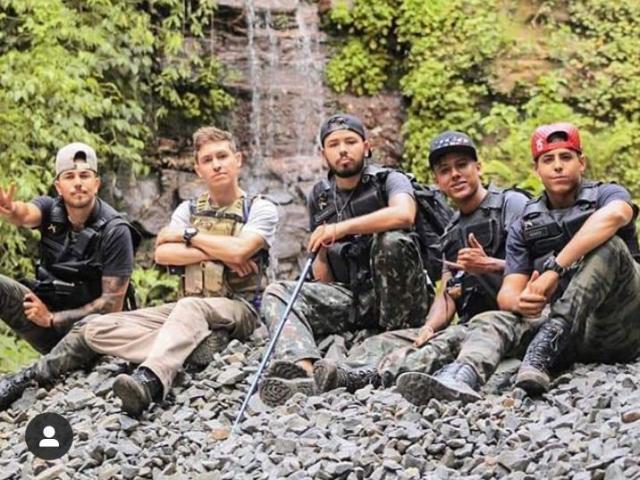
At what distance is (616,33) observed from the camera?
1340 cm

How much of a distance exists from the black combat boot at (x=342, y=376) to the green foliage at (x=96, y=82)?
19.2ft

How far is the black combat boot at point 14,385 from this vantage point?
6.64 metres

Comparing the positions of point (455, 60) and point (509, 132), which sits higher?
point (455, 60)

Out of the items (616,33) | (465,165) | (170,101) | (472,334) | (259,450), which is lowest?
(259,450)

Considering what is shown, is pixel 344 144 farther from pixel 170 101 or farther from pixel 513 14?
pixel 513 14

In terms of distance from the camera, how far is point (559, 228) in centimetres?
558

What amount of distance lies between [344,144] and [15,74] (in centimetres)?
599

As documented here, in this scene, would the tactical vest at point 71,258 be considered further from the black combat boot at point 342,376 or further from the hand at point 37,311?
the black combat boot at point 342,376

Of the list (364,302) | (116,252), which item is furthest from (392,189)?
(116,252)

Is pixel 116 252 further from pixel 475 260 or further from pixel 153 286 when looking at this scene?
pixel 153 286

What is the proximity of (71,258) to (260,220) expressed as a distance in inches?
52.8

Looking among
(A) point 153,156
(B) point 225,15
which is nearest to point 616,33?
(B) point 225,15

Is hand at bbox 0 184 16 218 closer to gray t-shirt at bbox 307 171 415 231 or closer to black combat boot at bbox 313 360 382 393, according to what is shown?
gray t-shirt at bbox 307 171 415 231

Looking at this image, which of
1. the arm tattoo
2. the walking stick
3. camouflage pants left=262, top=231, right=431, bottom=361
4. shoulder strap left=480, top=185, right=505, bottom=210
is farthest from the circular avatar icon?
shoulder strap left=480, top=185, right=505, bottom=210
